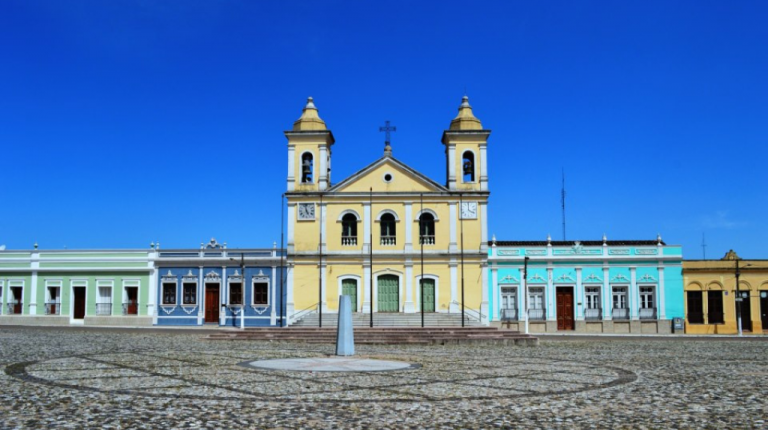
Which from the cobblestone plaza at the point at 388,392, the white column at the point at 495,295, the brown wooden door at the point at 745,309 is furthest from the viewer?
the brown wooden door at the point at 745,309

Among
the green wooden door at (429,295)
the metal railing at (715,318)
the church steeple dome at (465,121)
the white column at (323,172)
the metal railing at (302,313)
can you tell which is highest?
the church steeple dome at (465,121)

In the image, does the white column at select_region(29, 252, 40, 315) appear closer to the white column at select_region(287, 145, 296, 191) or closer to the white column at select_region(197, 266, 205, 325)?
the white column at select_region(197, 266, 205, 325)

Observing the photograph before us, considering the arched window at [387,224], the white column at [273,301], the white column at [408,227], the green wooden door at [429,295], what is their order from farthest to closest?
the white column at [273,301] → the arched window at [387,224] → the white column at [408,227] → the green wooden door at [429,295]

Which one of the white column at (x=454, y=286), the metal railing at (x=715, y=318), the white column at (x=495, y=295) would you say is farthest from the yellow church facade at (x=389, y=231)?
the metal railing at (x=715, y=318)

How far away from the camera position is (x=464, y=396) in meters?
11.9

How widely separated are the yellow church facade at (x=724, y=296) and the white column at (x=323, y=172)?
19.7 meters

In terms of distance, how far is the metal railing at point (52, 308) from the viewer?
4094cm

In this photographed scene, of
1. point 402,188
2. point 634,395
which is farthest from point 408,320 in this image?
point 634,395

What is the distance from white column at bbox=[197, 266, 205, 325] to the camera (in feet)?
129

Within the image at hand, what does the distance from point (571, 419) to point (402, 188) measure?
90.2 feet

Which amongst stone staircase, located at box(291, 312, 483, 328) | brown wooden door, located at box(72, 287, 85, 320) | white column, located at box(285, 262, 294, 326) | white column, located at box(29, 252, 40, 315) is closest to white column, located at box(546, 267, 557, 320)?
stone staircase, located at box(291, 312, 483, 328)

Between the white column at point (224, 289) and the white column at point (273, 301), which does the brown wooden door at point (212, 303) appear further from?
the white column at point (273, 301)

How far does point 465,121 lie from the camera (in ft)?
122

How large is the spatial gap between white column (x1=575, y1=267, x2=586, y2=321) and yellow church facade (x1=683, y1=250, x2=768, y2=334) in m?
5.53
